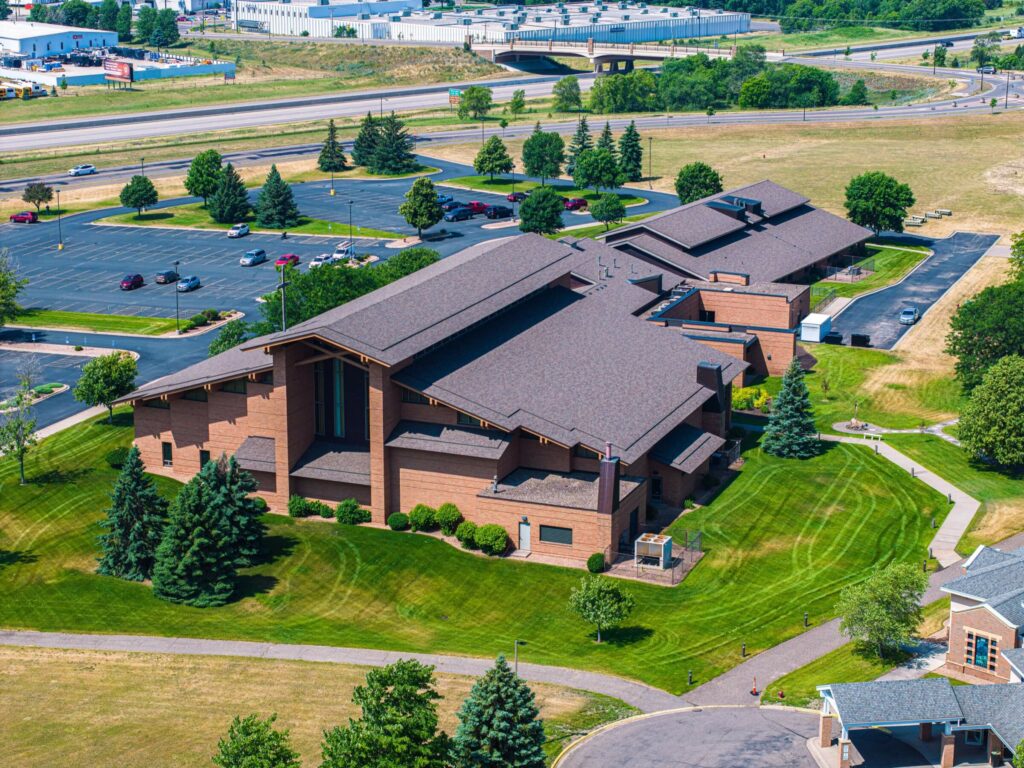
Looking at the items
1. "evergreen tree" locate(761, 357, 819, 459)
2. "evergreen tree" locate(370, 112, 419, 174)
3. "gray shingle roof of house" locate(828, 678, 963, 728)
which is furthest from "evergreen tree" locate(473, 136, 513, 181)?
"gray shingle roof of house" locate(828, 678, 963, 728)

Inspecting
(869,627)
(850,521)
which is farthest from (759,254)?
(869,627)

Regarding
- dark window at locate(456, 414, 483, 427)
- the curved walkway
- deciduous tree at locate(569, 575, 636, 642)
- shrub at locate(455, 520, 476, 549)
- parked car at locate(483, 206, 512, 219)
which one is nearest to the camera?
the curved walkway

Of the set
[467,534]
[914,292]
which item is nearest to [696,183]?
[914,292]

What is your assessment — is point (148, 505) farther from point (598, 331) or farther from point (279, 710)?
point (598, 331)

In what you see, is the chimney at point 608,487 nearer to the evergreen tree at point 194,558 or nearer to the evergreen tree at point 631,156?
the evergreen tree at point 194,558

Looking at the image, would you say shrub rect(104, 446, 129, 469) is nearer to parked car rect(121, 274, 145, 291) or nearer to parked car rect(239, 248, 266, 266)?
parked car rect(121, 274, 145, 291)

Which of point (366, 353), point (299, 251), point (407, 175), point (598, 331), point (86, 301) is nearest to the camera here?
point (366, 353)
